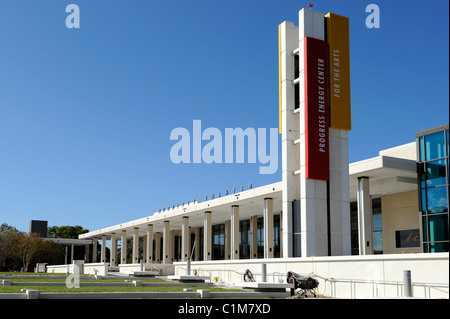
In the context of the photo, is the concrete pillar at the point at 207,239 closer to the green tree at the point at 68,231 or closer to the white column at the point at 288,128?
the white column at the point at 288,128

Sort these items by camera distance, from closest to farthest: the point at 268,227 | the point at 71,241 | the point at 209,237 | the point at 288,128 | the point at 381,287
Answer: the point at 381,287 < the point at 288,128 < the point at 268,227 < the point at 209,237 < the point at 71,241

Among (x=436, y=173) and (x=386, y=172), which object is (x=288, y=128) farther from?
(x=436, y=173)

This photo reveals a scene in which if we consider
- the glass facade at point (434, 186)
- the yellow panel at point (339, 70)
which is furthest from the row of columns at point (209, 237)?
the yellow panel at point (339, 70)

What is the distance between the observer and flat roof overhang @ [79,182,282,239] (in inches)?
1669

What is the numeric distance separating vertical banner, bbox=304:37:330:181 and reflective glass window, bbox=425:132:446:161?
738 cm

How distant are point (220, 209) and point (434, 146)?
23679 millimetres

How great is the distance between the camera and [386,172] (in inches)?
1272

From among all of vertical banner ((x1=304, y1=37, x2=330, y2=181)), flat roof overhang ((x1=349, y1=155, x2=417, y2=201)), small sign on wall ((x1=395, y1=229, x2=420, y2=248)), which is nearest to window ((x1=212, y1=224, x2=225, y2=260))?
small sign on wall ((x1=395, y1=229, x2=420, y2=248))

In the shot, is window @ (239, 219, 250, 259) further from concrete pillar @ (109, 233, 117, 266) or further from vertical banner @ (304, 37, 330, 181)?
vertical banner @ (304, 37, 330, 181)

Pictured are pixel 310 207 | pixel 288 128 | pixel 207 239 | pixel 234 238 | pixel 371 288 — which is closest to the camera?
pixel 371 288

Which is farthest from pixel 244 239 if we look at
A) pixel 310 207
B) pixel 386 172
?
pixel 310 207

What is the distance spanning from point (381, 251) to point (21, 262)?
184ft

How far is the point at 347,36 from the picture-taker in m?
31.0
